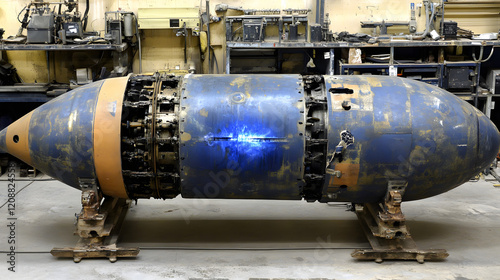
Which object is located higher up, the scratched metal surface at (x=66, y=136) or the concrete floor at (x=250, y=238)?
the scratched metal surface at (x=66, y=136)

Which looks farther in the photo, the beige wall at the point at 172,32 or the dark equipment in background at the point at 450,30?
the beige wall at the point at 172,32

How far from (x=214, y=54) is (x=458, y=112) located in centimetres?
473

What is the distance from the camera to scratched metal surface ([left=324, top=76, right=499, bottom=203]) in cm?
507

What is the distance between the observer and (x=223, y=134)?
16.6 ft

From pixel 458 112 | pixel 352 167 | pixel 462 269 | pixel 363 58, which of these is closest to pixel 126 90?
pixel 352 167

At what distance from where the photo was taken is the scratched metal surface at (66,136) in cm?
516

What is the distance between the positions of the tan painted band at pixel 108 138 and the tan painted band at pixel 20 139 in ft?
2.57

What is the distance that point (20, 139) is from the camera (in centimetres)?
544

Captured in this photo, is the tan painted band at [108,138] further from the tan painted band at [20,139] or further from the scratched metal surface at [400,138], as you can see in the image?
the scratched metal surface at [400,138]

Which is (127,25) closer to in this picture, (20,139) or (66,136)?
(20,139)

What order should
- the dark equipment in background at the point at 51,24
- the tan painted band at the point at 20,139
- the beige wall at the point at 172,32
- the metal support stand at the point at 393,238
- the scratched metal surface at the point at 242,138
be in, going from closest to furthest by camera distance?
the scratched metal surface at the point at 242,138, the metal support stand at the point at 393,238, the tan painted band at the point at 20,139, the dark equipment in background at the point at 51,24, the beige wall at the point at 172,32

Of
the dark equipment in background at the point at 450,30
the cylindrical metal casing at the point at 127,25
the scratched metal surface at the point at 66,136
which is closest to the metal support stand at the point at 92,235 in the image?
the scratched metal surface at the point at 66,136

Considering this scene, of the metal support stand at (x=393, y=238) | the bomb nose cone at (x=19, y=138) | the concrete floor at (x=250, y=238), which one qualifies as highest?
the bomb nose cone at (x=19, y=138)

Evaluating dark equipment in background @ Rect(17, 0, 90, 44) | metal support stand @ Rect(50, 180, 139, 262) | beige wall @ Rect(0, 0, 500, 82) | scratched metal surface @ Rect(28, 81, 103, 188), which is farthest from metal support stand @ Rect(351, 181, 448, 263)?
dark equipment in background @ Rect(17, 0, 90, 44)
